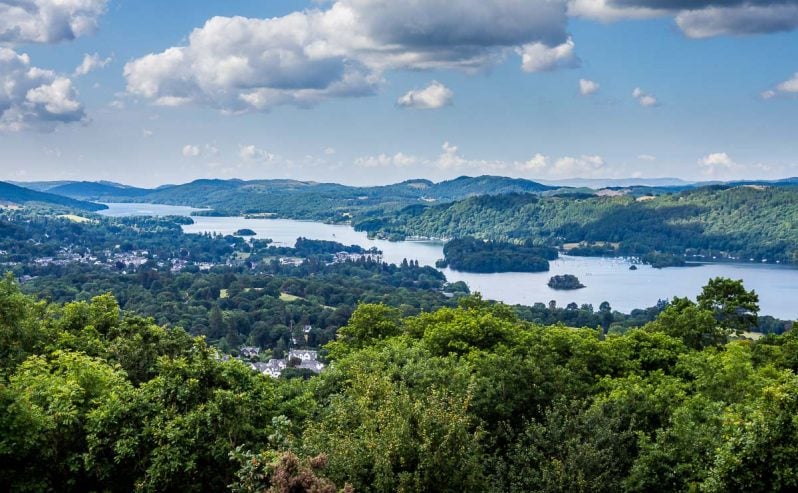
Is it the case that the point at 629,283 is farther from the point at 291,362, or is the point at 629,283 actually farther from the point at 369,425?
the point at 369,425

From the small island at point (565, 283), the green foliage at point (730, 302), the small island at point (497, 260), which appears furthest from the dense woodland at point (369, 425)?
the small island at point (497, 260)

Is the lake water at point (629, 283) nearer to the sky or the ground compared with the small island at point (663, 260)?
nearer to the ground

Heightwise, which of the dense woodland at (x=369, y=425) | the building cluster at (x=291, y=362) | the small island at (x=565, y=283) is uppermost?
the dense woodland at (x=369, y=425)

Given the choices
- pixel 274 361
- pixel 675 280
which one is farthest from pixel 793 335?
pixel 675 280

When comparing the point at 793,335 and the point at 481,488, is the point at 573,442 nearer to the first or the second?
the point at 481,488

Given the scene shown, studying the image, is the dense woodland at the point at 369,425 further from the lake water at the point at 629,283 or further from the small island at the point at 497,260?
the small island at the point at 497,260

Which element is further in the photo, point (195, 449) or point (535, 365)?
point (535, 365)

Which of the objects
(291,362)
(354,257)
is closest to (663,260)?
(354,257)
